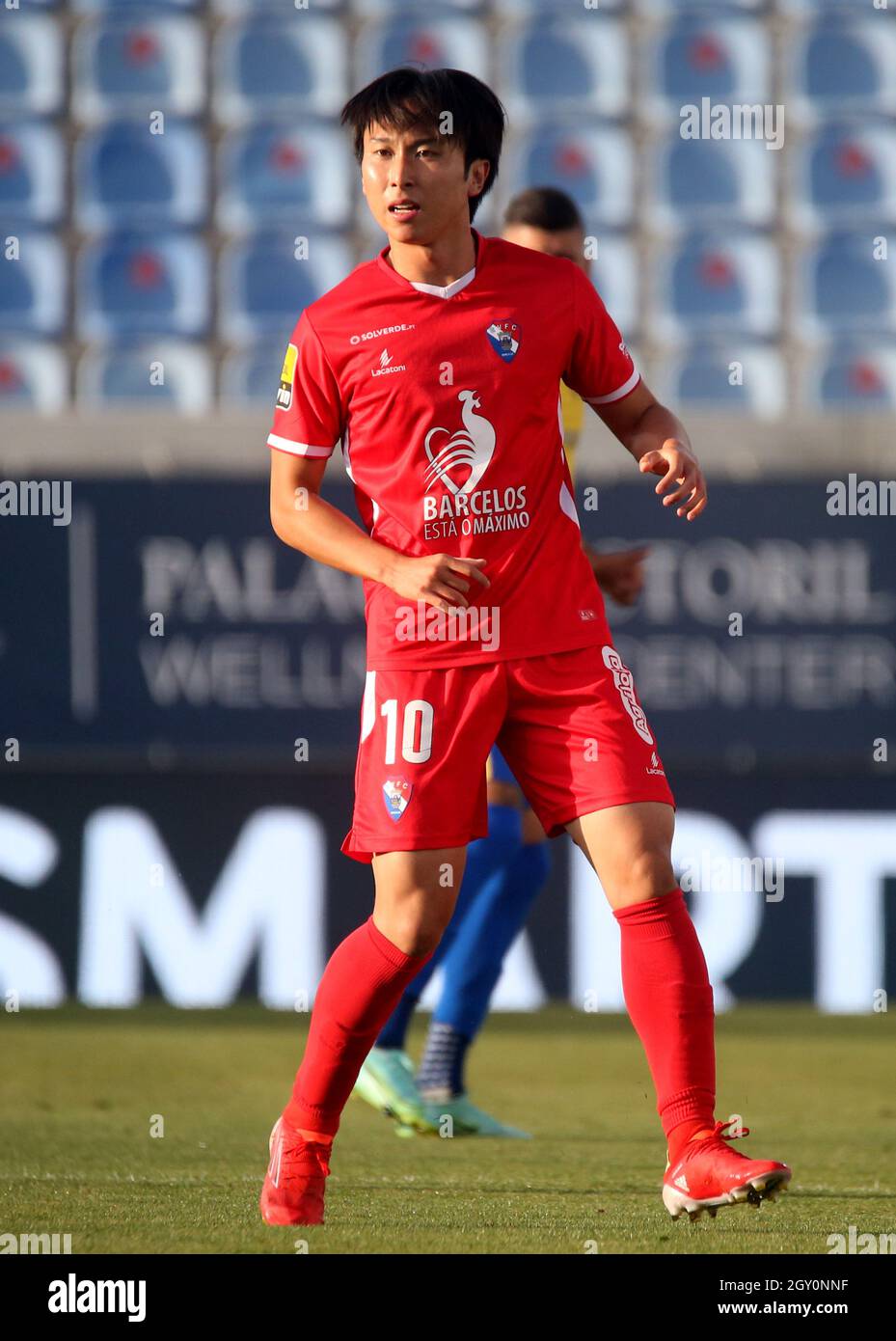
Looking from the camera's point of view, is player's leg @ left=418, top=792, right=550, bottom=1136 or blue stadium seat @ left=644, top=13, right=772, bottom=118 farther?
blue stadium seat @ left=644, top=13, right=772, bottom=118

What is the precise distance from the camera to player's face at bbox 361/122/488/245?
290 centimetres

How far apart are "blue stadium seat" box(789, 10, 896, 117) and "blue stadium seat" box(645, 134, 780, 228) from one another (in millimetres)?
385

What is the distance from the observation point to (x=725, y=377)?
31.1 feet

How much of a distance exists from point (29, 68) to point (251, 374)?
207cm

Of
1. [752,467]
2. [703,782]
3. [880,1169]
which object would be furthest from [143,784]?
[880,1169]

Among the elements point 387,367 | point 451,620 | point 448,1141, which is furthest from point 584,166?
point 451,620

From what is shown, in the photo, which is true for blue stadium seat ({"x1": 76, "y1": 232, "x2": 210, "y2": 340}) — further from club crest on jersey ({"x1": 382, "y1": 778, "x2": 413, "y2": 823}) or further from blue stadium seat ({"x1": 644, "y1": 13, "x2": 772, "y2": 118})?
club crest on jersey ({"x1": 382, "y1": 778, "x2": 413, "y2": 823})

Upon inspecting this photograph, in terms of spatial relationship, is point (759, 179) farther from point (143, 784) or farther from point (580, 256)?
point (580, 256)

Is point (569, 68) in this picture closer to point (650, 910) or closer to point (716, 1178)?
point (650, 910)

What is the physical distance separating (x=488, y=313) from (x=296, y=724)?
4020 millimetres

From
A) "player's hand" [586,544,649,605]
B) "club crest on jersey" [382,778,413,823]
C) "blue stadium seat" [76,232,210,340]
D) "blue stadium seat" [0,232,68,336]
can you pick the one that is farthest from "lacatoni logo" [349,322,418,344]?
"blue stadium seat" [0,232,68,336]

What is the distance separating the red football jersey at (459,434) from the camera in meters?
2.91

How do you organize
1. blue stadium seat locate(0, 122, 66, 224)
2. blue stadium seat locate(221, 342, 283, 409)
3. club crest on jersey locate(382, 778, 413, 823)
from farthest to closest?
blue stadium seat locate(0, 122, 66, 224) < blue stadium seat locate(221, 342, 283, 409) < club crest on jersey locate(382, 778, 413, 823)
